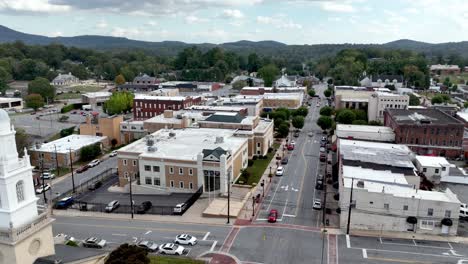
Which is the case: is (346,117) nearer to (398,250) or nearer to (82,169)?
(398,250)

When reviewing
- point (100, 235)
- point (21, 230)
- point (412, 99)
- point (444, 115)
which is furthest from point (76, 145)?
point (412, 99)

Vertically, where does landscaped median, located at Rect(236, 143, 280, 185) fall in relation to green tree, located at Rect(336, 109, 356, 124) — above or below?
below

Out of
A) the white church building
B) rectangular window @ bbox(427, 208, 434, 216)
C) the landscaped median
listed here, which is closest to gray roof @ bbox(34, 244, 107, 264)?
the white church building

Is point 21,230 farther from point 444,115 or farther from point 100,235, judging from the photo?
point 444,115

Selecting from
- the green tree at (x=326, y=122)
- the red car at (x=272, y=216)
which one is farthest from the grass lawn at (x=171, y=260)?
the green tree at (x=326, y=122)

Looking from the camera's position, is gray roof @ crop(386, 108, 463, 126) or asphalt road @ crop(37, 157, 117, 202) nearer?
asphalt road @ crop(37, 157, 117, 202)

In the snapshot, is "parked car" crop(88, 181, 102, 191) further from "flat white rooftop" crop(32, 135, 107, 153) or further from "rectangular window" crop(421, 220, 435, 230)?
"rectangular window" crop(421, 220, 435, 230)
